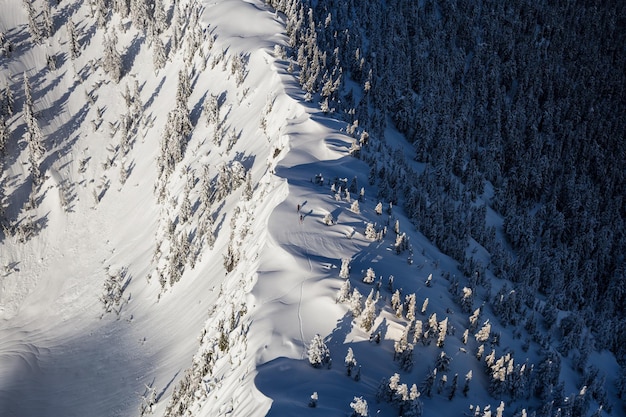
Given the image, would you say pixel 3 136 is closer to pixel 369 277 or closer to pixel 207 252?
pixel 207 252

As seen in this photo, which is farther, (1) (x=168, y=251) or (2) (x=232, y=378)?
(1) (x=168, y=251)

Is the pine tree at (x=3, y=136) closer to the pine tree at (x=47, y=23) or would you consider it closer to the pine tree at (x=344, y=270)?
the pine tree at (x=47, y=23)

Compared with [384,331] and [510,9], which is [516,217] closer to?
[384,331]

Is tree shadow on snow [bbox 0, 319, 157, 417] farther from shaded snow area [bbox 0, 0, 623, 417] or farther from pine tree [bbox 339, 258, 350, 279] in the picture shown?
pine tree [bbox 339, 258, 350, 279]

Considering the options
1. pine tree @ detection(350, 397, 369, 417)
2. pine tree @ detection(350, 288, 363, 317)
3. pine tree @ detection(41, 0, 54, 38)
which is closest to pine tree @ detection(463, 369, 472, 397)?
pine tree @ detection(350, 288, 363, 317)

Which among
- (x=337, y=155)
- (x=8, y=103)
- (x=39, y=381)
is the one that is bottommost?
(x=39, y=381)

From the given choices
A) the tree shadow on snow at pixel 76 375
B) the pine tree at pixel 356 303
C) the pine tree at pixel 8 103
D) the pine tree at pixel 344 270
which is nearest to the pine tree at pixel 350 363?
the pine tree at pixel 356 303

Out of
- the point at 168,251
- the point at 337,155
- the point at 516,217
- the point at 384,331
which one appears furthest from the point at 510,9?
the point at 384,331
